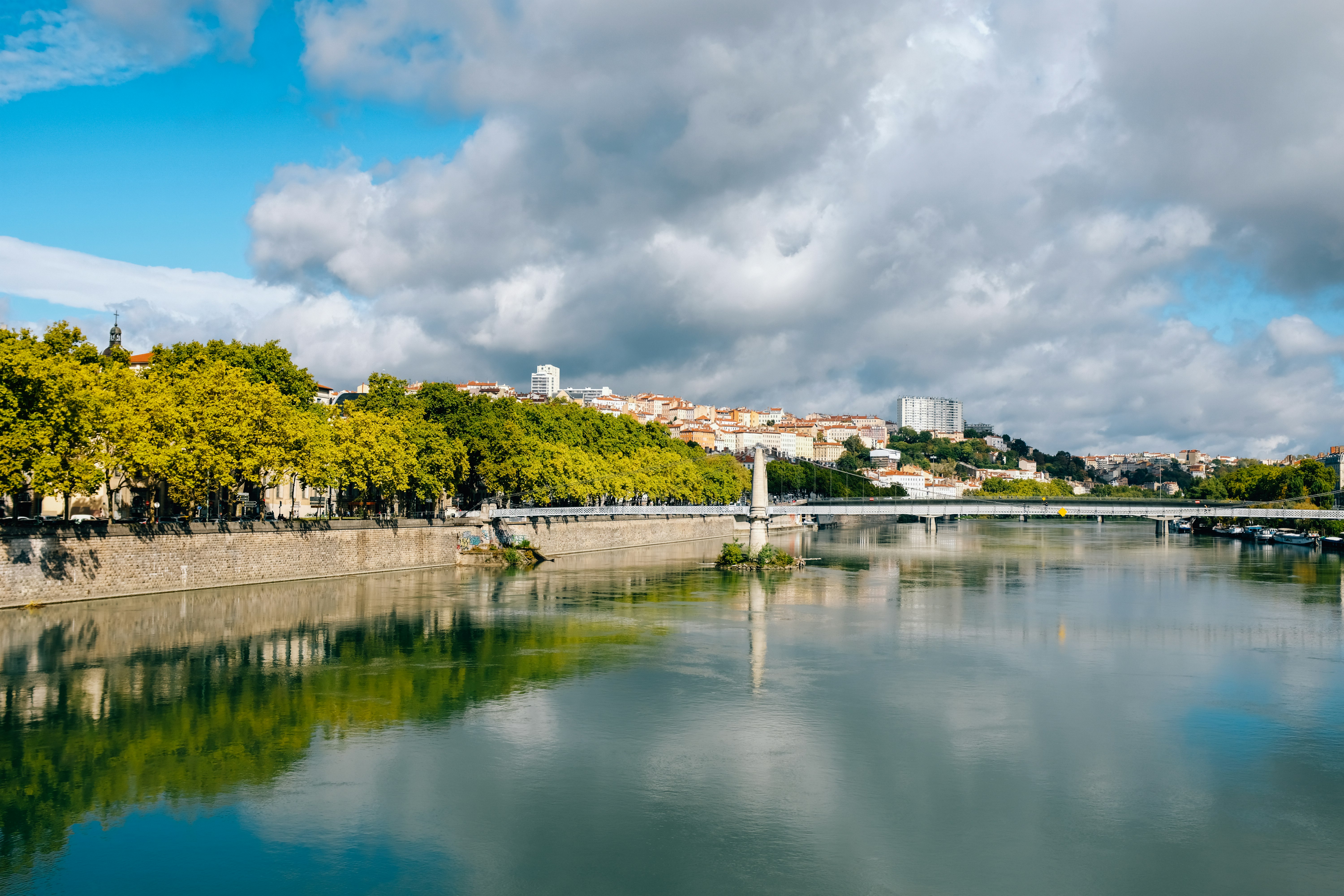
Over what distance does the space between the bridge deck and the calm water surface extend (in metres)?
18.6

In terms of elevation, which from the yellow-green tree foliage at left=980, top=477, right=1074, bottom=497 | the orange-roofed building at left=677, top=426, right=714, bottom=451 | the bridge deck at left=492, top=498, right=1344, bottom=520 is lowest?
the bridge deck at left=492, top=498, right=1344, bottom=520

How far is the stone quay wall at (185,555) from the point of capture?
25.6 m

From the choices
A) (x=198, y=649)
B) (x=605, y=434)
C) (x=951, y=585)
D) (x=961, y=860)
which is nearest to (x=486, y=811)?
(x=961, y=860)

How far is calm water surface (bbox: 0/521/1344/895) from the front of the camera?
11.3 meters

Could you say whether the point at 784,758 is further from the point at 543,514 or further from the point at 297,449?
the point at 543,514

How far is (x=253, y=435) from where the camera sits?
3044 centimetres

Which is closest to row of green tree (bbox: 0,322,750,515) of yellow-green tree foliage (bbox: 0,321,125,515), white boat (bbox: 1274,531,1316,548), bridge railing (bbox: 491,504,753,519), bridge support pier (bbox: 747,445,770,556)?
yellow-green tree foliage (bbox: 0,321,125,515)

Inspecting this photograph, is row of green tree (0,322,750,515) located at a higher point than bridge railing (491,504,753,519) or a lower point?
higher

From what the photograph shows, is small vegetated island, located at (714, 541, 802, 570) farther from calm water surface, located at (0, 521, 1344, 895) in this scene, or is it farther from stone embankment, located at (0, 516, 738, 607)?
calm water surface, located at (0, 521, 1344, 895)

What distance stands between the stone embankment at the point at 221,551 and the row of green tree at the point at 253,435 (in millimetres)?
1319

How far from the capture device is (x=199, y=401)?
29969 mm

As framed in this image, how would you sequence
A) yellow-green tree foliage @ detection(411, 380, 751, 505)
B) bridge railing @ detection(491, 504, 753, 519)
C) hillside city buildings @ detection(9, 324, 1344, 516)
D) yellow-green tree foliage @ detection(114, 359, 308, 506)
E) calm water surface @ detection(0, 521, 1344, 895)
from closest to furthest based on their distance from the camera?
calm water surface @ detection(0, 521, 1344, 895), yellow-green tree foliage @ detection(114, 359, 308, 506), yellow-green tree foliage @ detection(411, 380, 751, 505), bridge railing @ detection(491, 504, 753, 519), hillside city buildings @ detection(9, 324, 1344, 516)

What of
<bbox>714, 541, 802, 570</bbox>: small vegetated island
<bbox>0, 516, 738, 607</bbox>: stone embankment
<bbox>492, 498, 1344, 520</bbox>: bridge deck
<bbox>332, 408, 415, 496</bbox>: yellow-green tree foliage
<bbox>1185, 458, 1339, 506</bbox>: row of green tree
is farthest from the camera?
<bbox>1185, 458, 1339, 506</bbox>: row of green tree

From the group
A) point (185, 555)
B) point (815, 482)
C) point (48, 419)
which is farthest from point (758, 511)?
point (815, 482)
